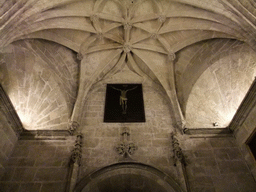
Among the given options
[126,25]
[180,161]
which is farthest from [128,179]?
[126,25]

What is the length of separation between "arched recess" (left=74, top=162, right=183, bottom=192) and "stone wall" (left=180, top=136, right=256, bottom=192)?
0.84 m

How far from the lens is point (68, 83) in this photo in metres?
9.07

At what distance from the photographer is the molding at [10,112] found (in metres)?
6.43

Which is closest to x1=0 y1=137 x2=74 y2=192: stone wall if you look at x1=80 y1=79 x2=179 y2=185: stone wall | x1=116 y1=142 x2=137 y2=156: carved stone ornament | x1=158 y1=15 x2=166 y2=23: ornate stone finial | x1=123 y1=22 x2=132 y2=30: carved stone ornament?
x1=80 y1=79 x2=179 y2=185: stone wall

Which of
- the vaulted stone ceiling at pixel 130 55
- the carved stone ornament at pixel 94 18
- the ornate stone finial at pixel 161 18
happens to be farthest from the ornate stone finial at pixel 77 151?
the ornate stone finial at pixel 161 18

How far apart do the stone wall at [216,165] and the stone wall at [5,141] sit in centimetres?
540

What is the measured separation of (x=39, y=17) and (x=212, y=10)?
17.8ft

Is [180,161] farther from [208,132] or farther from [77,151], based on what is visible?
[77,151]

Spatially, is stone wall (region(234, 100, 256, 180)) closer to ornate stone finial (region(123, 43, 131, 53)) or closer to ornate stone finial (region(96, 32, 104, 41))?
ornate stone finial (region(123, 43, 131, 53))

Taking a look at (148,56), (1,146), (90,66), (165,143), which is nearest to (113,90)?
(90,66)

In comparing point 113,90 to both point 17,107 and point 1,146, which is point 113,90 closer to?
point 17,107

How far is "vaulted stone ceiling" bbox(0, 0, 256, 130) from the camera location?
23.9ft

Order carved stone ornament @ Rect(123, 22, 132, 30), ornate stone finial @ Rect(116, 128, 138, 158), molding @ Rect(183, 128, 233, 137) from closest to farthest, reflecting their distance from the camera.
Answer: ornate stone finial @ Rect(116, 128, 138, 158) → molding @ Rect(183, 128, 233, 137) → carved stone ornament @ Rect(123, 22, 132, 30)

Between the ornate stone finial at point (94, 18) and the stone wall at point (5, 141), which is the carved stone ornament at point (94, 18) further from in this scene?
the stone wall at point (5, 141)
